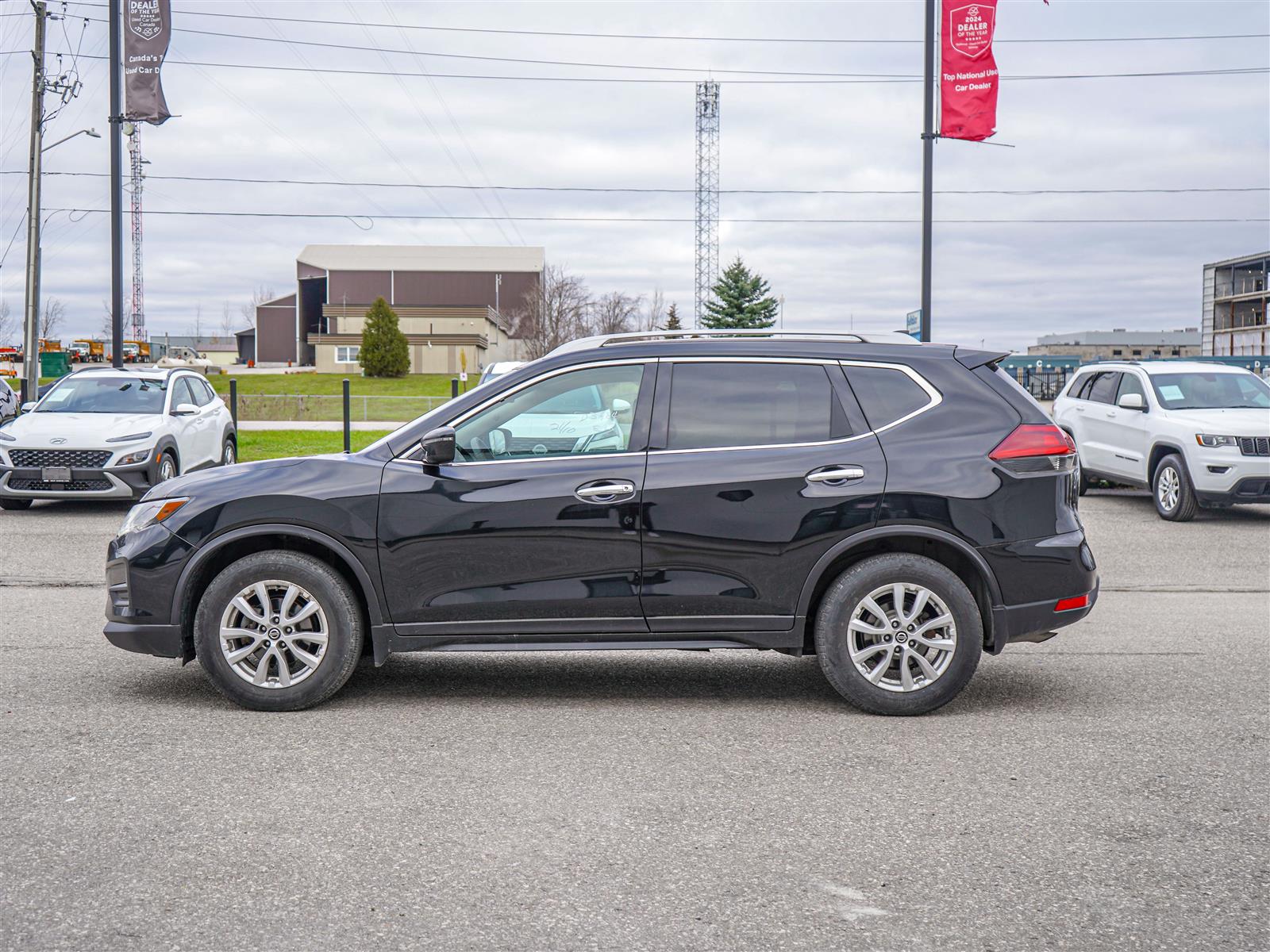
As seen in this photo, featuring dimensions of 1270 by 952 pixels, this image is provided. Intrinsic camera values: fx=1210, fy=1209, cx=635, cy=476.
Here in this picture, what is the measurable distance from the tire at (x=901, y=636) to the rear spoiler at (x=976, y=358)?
1.03 m

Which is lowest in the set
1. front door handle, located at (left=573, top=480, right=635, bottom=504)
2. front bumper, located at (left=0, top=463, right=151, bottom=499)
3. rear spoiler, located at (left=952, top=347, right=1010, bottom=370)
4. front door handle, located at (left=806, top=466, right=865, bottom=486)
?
front bumper, located at (left=0, top=463, right=151, bottom=499)

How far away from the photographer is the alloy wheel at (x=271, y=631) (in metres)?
5.57

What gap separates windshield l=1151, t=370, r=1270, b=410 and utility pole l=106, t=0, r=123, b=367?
16.3 metres

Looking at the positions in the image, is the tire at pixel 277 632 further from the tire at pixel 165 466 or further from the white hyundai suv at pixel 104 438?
the white hyundai suv at pixel 104 438

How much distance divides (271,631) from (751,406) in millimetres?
2477

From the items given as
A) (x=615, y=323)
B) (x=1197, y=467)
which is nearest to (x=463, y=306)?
(x=615, y=323)

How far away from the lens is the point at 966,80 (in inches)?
701

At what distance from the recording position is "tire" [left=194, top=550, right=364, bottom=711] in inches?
219

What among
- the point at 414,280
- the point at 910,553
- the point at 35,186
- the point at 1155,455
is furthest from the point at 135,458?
the point at 414,280

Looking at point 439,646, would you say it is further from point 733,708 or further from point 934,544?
point 934,544

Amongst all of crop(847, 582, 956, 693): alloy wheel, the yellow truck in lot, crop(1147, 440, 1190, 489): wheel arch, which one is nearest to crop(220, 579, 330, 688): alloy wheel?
crop(847, 582, 956, 693): alloy wheel

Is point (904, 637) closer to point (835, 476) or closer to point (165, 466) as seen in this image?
point (835, 476)

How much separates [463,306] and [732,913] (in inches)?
3931

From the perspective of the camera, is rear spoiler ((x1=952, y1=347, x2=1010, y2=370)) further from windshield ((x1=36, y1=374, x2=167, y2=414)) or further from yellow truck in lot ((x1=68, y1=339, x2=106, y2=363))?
yellow truck in lot ((x1=68, y1=339, x2=106, y2=363))
